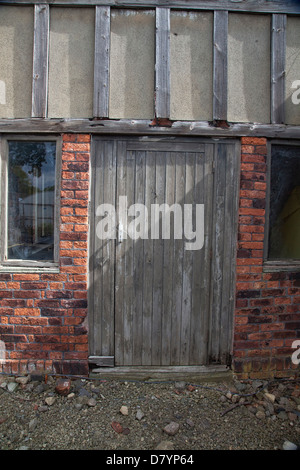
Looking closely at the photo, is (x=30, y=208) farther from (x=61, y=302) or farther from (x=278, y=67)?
(x=278, y=67)

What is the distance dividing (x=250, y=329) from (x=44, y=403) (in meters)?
2.14

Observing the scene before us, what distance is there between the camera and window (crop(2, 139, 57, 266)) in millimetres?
2568

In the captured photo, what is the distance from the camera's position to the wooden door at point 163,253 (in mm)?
2551

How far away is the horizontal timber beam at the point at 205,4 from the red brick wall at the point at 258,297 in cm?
133

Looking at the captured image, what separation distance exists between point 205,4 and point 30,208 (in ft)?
9.01

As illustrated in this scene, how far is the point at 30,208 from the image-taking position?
8.58 feet

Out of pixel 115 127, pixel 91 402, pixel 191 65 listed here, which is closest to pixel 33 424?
pixel 91 402

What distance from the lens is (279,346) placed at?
8.65 ft

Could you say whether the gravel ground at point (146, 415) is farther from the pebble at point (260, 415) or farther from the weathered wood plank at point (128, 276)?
the weathered wood plank at point (128, 276)

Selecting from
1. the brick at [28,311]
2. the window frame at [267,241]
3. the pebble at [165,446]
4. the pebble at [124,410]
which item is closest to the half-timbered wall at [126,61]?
the window frame at [267,241]

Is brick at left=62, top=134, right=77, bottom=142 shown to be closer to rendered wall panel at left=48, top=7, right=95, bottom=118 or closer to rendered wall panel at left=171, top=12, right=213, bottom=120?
rendered wall panel at left=48, top=7, right=95, bottom=118

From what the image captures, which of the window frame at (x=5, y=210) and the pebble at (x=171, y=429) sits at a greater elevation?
the window frame at (x=5, y=210)

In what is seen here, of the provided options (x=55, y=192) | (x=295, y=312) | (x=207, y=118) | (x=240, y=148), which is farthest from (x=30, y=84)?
(x=295, y=312)
